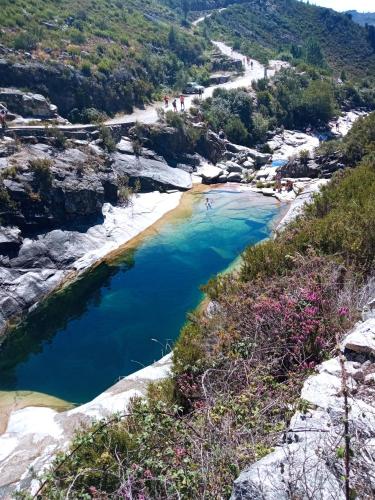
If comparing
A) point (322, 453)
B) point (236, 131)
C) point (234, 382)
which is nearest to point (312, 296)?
point (234, 382)

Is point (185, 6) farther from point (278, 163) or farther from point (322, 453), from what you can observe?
point (322, 453)

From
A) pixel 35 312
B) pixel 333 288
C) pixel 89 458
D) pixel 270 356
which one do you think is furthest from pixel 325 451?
pixel 35 312

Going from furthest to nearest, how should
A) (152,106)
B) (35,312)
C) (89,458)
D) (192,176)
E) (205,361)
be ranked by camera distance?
(152,106)
(192,176)
(35,312)
(205,361)
(89,458)

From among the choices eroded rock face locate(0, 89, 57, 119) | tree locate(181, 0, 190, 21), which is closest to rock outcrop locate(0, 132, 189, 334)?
eroded rock face locate(0, 89, 57, 119)

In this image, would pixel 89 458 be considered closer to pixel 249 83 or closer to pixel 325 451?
pixel 325 451

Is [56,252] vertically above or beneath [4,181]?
beneath

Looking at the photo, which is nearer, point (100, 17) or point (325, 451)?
point (325, 451)

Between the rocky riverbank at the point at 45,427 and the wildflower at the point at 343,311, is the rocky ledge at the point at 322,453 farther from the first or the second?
the rocky riverbank at the point at 45,427
